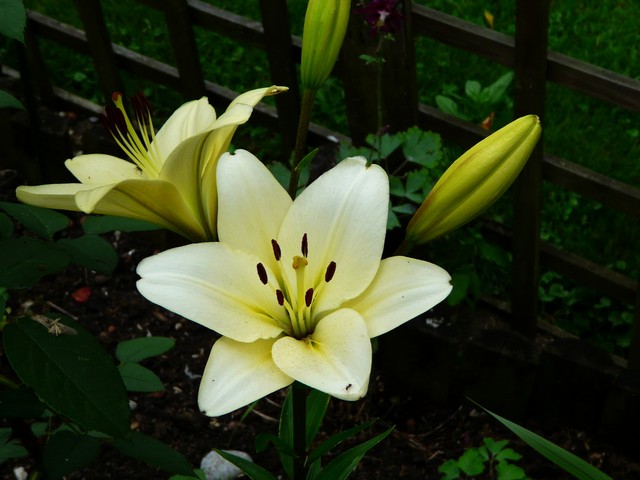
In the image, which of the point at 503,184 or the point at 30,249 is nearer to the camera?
the point at 503,184

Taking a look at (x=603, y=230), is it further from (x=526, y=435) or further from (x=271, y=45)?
(x=526, y=435)

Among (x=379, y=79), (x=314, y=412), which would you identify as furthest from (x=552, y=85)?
(x=314, y=412)

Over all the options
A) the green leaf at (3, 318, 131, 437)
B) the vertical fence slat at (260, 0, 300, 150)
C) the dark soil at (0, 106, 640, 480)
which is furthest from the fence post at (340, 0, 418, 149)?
the green leaf at (3, 318, 131, 437)

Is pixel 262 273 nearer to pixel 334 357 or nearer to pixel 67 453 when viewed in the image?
pixel 334 357

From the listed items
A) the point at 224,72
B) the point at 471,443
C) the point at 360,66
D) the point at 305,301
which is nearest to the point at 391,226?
the point at 360,66

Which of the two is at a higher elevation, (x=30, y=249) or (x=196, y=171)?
(x=196, y=171)

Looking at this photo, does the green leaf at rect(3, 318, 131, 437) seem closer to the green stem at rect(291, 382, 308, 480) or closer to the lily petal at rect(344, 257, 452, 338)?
the green stem at rect(291, 382, 308, 480)

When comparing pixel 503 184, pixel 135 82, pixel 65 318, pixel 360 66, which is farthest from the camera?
pixel 135 82
